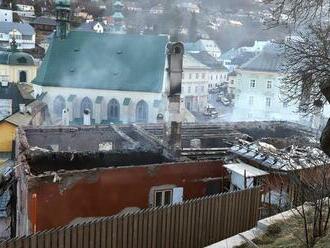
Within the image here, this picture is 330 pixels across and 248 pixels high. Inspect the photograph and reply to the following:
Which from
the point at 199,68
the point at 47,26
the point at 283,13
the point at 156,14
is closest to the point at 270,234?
the point at 283,13

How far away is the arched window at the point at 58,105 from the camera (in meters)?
46.1

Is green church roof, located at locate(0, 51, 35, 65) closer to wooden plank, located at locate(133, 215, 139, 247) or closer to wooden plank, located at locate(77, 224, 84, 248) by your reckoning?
wooden plank, located at locate(133, 215, 139, 247)

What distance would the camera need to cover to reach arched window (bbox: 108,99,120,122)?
46.2 metres

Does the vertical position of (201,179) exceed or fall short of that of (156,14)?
it falls short

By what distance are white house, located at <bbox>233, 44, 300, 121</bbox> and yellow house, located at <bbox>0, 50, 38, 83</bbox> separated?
91.2ft

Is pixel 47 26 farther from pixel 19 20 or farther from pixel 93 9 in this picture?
pixel 93 9

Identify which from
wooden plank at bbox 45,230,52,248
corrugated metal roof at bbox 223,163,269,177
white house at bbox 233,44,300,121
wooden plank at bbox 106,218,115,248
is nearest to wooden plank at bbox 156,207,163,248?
wooden plank at bbox 106,218,115,248

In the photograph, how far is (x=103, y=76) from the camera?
4738 cm

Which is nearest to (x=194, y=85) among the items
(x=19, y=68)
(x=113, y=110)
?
(x=113, y=110)

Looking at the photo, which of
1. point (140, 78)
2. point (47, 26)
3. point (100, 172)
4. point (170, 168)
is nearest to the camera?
point (100, 172)

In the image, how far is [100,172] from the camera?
13.3 metres

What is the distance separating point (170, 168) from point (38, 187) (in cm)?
415

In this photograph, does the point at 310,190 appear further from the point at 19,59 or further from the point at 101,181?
the point at 19,59

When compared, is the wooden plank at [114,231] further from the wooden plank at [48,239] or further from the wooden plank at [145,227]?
the wooden plank at [48,239]
